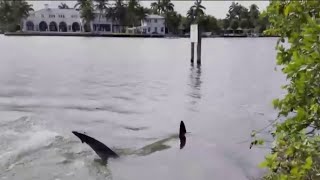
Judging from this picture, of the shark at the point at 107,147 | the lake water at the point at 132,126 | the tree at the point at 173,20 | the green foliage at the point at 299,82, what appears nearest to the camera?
the green foliage at the point at 299,82

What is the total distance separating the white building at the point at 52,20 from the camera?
528ft

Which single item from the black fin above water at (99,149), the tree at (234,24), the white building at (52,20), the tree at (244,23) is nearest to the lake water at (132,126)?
the black fin above water at (99,149)

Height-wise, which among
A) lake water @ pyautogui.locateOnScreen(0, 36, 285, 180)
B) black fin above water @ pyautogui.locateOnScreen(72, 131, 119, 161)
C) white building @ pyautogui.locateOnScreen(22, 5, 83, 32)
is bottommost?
lake water @ pyautogui.locateOnScreen(0, 36, 285, 180)

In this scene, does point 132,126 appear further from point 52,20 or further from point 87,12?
point 52,20

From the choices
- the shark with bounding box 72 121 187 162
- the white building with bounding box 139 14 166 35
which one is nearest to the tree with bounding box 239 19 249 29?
the white building with bounding box 139 14 166 35

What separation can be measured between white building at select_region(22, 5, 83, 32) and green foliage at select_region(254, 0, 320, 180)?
6377 inches

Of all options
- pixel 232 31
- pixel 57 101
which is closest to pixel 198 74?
pixel 57 101

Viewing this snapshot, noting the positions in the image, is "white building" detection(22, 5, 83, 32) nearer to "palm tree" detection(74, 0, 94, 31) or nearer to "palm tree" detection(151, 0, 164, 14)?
"palm tree" detection(74, 0, 94, 31)

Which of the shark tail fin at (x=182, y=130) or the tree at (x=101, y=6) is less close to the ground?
the tree at (x=101, y=6)

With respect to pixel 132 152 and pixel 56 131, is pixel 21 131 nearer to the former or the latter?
pixel 56 131

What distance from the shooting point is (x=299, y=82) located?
305cm

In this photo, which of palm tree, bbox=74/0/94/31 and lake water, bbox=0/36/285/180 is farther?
palm tree, bbox=74/0/94/31

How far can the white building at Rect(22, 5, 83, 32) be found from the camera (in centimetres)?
16088

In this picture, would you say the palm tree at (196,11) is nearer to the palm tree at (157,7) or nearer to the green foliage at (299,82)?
the palm tree at (157,7)
